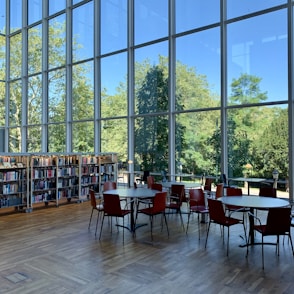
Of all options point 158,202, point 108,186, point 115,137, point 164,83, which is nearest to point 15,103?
point 115,137

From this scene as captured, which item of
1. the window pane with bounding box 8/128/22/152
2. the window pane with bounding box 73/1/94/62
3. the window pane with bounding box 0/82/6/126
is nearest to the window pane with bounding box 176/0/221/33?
the window pane with bounding box 73/1/94/62

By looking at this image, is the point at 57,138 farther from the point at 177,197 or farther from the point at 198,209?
the point at 198,209

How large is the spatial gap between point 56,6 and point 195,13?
24.4 ft

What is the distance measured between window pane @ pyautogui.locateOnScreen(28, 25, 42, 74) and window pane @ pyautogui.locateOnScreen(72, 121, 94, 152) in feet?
13.5

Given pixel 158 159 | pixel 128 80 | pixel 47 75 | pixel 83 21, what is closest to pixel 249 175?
pixel 158 159

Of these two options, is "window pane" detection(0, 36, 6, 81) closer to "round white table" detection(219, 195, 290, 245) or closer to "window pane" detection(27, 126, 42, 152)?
"window pane" detection(27, 126, 42, 152)

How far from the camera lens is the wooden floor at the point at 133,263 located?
3.45 m

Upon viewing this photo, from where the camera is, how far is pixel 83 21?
12688 millimetres

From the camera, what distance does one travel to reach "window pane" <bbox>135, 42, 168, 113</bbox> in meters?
10.3

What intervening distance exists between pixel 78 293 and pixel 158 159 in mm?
7243

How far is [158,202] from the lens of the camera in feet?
18.0

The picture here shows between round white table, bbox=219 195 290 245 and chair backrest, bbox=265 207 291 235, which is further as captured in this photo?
round white table, bbox=219 195 290 245

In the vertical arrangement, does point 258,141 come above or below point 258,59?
below

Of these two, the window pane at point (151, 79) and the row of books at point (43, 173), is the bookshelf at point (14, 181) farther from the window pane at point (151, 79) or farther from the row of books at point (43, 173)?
the window pane at point (151, 79)
